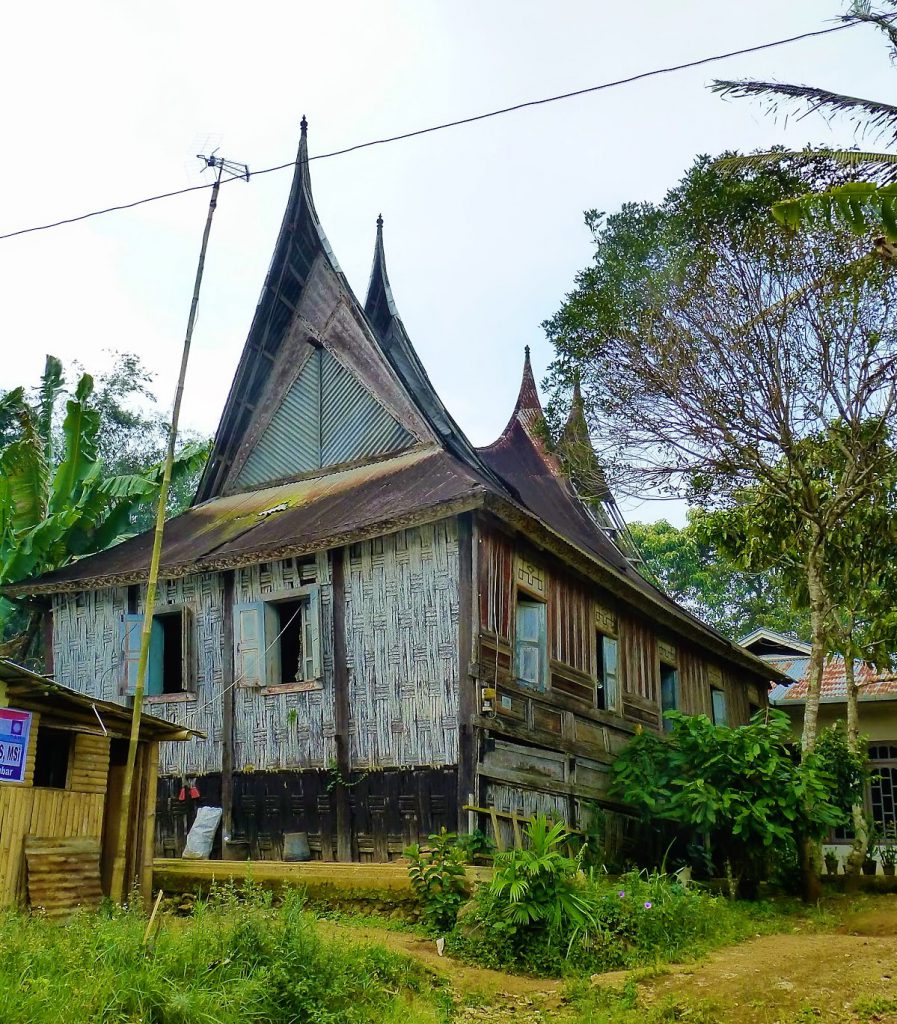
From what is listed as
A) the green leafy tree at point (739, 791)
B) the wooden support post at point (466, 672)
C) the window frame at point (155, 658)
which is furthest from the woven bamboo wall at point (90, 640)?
the green leafy tree at point (739, 791)

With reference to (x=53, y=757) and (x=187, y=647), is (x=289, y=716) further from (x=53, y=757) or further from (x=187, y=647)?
(x=53, y=757)

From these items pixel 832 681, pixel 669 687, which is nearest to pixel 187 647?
pixel 669 687

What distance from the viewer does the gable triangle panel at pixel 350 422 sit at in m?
14.3

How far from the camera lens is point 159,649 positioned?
1383cm

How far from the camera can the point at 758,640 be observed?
23203 mm

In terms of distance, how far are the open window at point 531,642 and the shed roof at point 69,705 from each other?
3.92 m

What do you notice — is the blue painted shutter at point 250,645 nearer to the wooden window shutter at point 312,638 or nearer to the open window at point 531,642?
the wooden window shutter at point 312,638

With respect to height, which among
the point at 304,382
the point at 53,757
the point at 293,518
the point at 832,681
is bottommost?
the point at 53,757

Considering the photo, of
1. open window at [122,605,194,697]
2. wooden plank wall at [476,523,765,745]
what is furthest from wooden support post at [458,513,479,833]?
open window at [122,605,194,697]

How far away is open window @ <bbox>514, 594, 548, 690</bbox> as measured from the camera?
1272cm

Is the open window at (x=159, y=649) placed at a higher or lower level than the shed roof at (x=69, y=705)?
higher

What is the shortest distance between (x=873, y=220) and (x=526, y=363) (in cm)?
811

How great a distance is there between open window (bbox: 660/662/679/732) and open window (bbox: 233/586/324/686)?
6424 mm

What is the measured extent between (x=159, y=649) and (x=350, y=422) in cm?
381
